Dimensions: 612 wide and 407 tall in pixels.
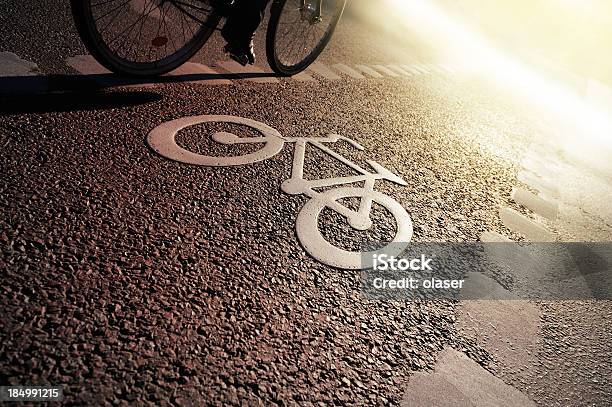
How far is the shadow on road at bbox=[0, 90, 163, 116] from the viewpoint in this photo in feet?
8.11

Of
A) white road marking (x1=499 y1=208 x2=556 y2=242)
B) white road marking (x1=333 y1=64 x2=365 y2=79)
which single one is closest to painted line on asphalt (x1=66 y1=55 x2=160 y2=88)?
white road marking (x1=333 y1=64 x2=365 y2=79)

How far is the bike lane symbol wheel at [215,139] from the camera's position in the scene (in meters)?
2.44

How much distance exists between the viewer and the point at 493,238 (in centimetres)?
250

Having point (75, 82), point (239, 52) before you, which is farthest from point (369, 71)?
point (75, 82)

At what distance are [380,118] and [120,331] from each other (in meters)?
2.89

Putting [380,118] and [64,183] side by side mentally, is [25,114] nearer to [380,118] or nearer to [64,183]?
[64,183]

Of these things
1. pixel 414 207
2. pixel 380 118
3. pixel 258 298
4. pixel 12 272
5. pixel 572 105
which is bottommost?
pixel 12 272

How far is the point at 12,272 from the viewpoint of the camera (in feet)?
4.98

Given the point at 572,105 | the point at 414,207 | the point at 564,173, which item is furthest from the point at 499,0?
the point at 414,207

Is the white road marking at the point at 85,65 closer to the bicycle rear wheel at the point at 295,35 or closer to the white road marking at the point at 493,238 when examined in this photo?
the bicycle rear wheel at the point at 295,35

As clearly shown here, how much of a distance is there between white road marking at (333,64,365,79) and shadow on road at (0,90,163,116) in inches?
88.7

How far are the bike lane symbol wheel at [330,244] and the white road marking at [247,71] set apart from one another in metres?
1.76

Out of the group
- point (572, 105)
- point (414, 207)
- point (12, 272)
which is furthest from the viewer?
point (572, 105)

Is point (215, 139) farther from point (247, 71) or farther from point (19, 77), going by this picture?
point (247, 71)
